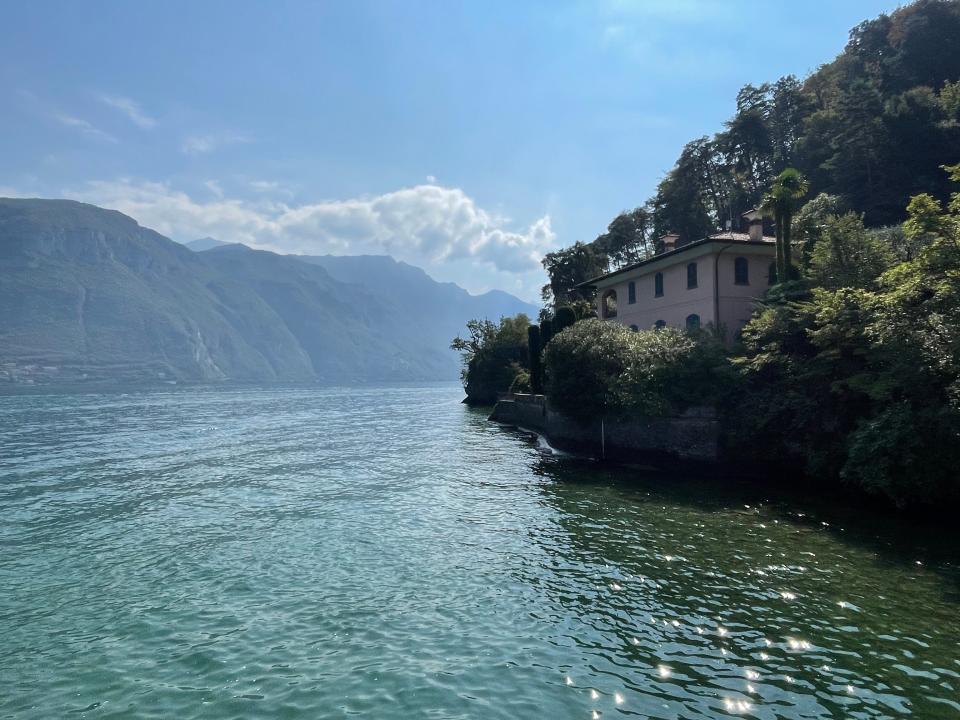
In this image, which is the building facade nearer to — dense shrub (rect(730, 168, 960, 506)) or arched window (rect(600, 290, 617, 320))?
dense shrub (rect(730, 168, 960, 506))

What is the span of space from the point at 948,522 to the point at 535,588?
1290 centimetres

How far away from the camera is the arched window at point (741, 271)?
114 ft

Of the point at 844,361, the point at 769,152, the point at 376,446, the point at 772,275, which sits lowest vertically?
the point at 376,446

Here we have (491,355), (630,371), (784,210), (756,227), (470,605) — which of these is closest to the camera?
(470,605)

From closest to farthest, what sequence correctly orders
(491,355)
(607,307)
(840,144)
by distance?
(607,307) < (840,144) < (491,355)

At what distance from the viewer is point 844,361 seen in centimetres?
2117

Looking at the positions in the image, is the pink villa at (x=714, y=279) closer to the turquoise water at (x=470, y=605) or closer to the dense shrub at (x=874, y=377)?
the dense shrub at (x=874, y=377)

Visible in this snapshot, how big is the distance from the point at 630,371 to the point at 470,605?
19.4 meters

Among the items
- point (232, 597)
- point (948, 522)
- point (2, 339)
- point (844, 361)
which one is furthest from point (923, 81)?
point (2, 339)

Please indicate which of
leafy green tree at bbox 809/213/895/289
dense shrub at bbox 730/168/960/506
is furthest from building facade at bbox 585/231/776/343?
dense shrub at bbox 730/168/960/506

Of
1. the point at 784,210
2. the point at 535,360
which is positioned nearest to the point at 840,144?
the point at 784,210

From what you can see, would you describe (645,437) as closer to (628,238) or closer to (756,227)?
A: (756,227)

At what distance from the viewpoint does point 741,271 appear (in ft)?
114

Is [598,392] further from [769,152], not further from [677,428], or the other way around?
[769,152]
